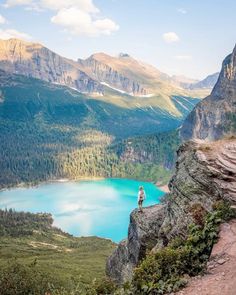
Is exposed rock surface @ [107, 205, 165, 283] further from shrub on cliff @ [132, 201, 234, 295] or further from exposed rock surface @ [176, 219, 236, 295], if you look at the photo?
exposed rock surface @ [176, 219, 236, 295]

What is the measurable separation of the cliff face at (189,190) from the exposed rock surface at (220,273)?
503 centimetres

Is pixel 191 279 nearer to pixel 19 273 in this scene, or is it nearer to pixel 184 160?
pixel 184 160

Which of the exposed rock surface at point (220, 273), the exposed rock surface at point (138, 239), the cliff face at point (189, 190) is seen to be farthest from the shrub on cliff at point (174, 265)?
the exposed rock surface at point (138, 239)

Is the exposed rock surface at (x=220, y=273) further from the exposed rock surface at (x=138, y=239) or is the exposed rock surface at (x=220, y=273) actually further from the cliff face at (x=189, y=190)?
the exposed rock surface at (x=138, y=239)

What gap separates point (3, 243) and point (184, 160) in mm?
158496

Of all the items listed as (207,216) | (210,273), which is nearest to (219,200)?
(207,216)

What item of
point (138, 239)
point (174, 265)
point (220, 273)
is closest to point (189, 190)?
point (138, 239)

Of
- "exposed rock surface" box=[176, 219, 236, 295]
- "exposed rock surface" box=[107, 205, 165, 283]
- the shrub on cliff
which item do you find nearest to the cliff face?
"exposed rock surface" box=[107, 205, 165, 283]

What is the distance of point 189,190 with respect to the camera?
128 feet

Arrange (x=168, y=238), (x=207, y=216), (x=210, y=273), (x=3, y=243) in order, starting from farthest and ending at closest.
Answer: (x=3, y=243) → (x=168, y=238) → (x=207, y=216) → (x=210, y=273)

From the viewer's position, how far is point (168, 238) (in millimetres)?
37844

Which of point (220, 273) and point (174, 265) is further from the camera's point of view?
point (174, 265)

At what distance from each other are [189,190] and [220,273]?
13270 millimetres

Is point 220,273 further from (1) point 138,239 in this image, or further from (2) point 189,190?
(1) point 138,239
